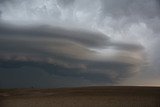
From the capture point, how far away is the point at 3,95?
2280 centimetres

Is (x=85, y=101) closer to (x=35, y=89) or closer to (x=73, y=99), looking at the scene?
(x=73, y=99)

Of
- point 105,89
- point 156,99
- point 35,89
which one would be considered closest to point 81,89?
point 105,89

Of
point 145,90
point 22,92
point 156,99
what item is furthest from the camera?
point 22,92

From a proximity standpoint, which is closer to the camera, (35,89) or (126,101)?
(126,101)

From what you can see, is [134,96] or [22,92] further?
[22,92]

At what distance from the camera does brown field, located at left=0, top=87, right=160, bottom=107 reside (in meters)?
20.3

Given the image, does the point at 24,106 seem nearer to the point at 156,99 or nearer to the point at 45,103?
the point at 45,103

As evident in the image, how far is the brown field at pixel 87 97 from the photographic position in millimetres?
20297

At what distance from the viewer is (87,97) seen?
20.8 meters

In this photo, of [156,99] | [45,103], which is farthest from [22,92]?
[156,99]

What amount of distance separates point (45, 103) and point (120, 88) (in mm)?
4374

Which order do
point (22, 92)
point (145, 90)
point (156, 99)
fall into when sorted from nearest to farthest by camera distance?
point (156, 99) → point (145, 90) → point (22, 92)

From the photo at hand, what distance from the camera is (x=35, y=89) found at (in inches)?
933

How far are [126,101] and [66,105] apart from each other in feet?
10.5
